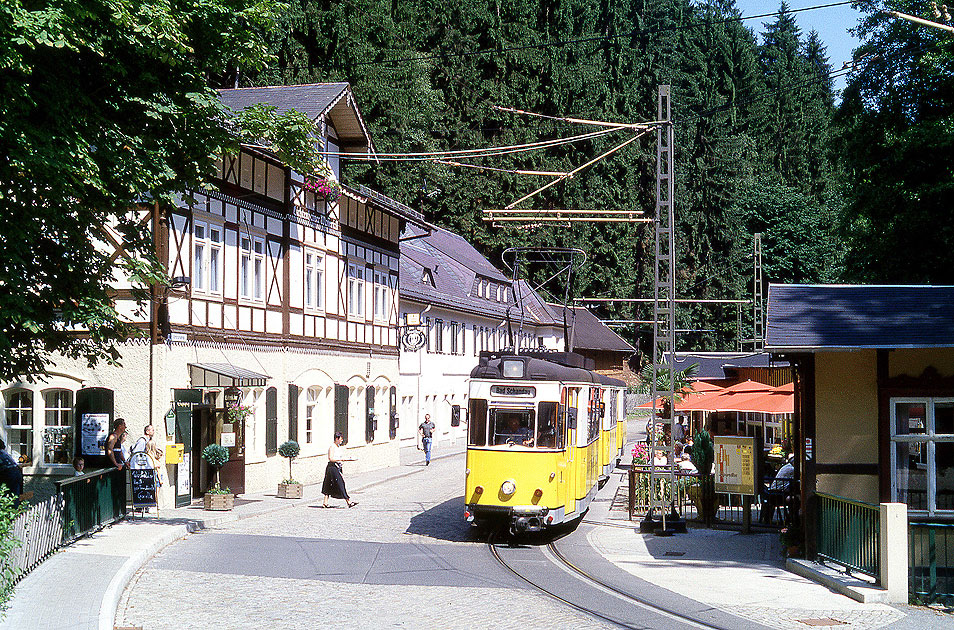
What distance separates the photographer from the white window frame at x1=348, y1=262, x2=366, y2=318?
107 ft

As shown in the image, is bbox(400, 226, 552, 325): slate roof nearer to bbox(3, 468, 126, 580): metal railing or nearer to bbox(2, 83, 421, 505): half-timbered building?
bbox(2, 83, 421, 505): half-timbered building

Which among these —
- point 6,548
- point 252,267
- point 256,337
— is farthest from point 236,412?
point 6,548

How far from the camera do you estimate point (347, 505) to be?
77.4 feet

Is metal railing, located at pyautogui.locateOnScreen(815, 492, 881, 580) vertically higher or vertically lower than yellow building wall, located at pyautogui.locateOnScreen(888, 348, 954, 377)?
Result: lower

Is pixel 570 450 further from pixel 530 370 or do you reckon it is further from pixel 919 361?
pixel 919 361

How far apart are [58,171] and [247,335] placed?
13425 mm

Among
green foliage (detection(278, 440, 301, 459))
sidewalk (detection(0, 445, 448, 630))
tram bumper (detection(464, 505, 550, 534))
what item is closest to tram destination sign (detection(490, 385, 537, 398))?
tram bumper (detection(464, 505, 550, 534))

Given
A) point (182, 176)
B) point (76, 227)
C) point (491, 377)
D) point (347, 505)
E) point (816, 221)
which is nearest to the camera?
point (76, 227)

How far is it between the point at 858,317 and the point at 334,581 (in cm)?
820

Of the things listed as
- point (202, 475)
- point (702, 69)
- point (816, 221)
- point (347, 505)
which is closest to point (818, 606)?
point (347, 505)

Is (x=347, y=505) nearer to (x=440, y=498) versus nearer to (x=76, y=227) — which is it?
(x=440, y=498)

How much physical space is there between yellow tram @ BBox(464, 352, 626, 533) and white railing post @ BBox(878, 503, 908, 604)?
6054 millimetres

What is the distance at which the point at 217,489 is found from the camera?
23719 mm

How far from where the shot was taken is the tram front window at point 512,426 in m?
18.1
